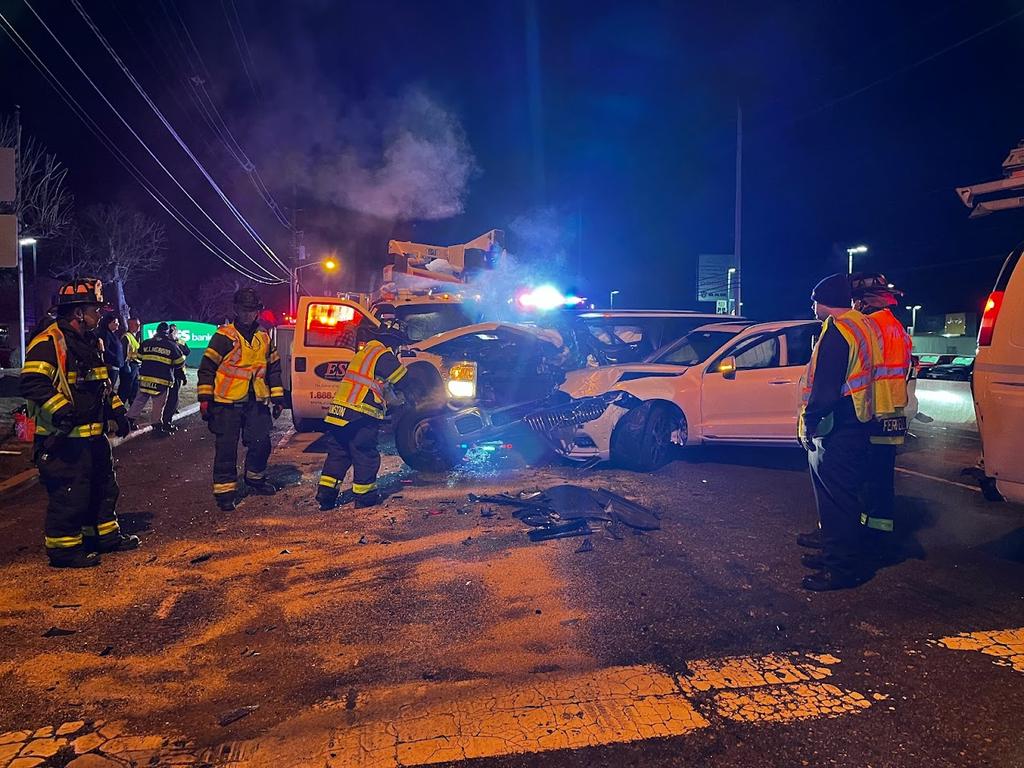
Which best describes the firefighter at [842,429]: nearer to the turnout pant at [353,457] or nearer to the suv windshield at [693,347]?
the turnout pant at [353,457]

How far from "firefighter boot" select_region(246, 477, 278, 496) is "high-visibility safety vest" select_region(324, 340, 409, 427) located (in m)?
1.05

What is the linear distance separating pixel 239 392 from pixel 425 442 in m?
2.02

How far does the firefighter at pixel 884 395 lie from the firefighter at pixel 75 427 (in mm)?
4990

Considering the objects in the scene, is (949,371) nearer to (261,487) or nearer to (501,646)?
(261,487)

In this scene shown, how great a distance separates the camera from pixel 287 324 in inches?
474

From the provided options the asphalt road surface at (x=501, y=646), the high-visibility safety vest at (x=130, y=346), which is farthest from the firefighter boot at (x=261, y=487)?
the high-visibility safety vest at (x=130, y=346)

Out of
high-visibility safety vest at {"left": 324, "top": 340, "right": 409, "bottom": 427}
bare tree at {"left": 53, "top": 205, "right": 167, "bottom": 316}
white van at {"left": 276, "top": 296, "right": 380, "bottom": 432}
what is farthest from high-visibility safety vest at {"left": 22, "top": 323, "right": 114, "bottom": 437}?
bare tree at {"left": 53, "top": 205, "right": 167, "bottom": 316}

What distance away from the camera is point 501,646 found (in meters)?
3.40

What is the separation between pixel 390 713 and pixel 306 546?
2.36m

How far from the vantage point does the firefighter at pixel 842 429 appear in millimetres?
4102

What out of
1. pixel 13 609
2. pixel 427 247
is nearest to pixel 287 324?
pixel 427 247

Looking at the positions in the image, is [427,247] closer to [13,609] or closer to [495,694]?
[13,609]

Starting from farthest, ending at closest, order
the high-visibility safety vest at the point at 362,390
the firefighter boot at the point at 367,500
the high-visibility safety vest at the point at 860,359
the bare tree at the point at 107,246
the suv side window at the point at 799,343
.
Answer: the bare tree at the point at 107,246 → the suv side window at the point at 799,343 → the firefighter boot at the point at 367,500 → the high-visibility safety vest at the point at 362,390 → the high-visibility safety vest at the point at 860,359

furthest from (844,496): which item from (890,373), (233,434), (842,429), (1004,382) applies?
(233,434)
